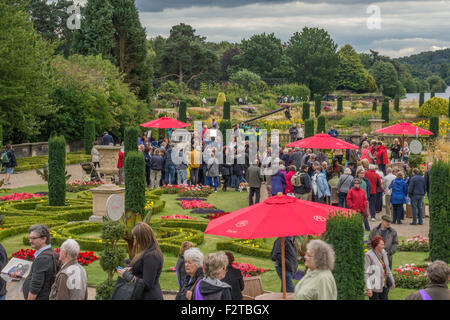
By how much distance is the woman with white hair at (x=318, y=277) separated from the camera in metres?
5.28

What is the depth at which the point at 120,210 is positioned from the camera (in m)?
10.1

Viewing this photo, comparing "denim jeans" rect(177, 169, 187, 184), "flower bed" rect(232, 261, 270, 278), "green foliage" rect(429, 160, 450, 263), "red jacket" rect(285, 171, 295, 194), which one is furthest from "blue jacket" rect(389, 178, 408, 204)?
"denim jeans" rect(177, 169, 187, 184)

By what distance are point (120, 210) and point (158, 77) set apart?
56.7 m

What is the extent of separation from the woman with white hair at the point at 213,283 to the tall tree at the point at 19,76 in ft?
74.2

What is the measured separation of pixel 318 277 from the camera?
5.32m

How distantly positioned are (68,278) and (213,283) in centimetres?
149

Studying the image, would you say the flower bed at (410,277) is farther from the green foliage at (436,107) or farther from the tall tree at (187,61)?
the tall tree at (187,61)

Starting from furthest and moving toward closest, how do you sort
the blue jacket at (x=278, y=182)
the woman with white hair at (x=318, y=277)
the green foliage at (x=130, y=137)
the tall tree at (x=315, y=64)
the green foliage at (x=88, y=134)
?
1. the tall tree at (x=315, y=64)
2. the green foliage at (x=88, y=134)
3. the green foliage at (x=130, y=137)
4. the blue jacket at (x=278, y=182)
5. the woman with white hair at (x=318, y=277)

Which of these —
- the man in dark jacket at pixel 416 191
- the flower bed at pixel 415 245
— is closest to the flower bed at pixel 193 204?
the man in dark jacket at pixel 416 191

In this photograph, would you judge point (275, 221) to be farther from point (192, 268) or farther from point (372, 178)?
point (372, 178)

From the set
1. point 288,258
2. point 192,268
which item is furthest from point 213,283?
point 288,258

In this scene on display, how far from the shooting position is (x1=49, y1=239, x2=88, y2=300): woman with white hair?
611 cm
